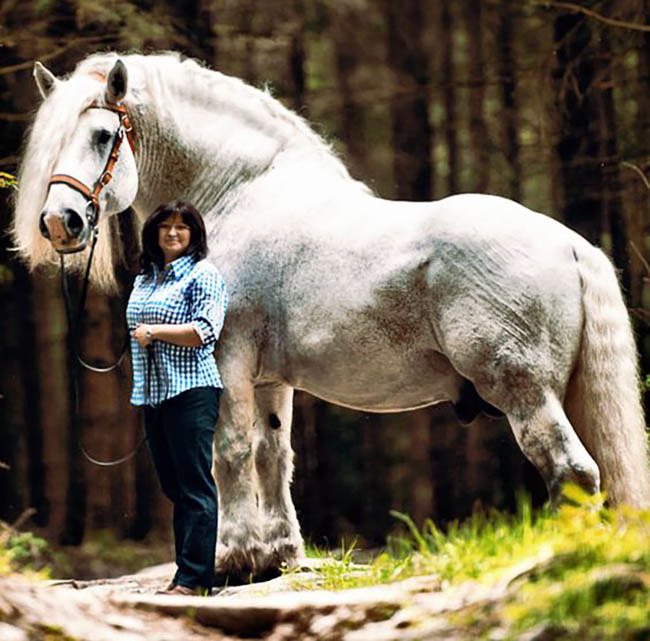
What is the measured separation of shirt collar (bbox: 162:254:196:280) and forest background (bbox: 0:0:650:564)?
5.57 metres

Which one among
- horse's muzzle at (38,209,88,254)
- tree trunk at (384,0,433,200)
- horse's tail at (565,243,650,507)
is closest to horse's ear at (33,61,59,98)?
horse's muzzle at (38,209,88,254)

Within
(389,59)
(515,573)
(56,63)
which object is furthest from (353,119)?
(515,573)

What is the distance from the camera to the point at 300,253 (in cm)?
523

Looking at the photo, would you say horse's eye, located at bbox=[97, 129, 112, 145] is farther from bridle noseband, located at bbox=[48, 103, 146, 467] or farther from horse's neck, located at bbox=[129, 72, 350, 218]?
horse's neck, located at bbox=[129, 72, 350, 218]

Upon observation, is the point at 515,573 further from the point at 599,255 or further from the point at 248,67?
the point at 248,67

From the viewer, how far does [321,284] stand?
5.14 meters

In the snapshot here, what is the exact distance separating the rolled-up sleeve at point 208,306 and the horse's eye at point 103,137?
0.92 meters

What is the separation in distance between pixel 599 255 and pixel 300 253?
1.29m

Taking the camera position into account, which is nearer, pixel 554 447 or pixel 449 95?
pixel 554 447

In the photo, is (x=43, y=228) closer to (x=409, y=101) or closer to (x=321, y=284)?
(x=321, y=284)

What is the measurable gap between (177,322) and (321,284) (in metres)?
0.70

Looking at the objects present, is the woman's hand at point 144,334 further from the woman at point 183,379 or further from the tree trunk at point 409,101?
the tree trunk at point 409,101

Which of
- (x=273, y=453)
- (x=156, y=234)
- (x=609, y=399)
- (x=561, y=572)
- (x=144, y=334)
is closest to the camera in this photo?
(x=561, y=572)

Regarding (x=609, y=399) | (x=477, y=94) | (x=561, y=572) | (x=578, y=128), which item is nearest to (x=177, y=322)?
(x=609, y=399)
